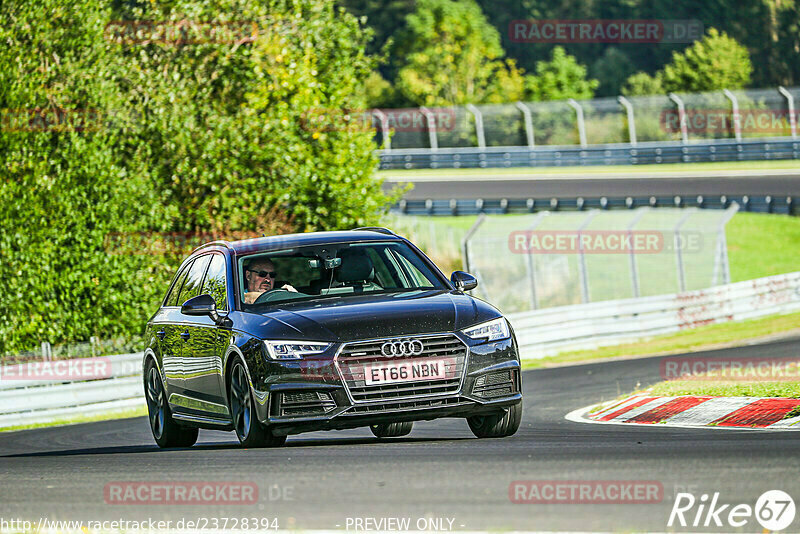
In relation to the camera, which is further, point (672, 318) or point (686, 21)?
point (686, 21)

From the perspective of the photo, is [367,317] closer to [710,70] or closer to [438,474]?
[438,474]

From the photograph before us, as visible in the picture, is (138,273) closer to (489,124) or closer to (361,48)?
(361,48)

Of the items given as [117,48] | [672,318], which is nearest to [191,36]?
[117,48]

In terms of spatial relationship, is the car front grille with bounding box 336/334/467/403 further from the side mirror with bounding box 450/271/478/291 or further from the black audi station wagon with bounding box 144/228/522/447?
the side mirror with bounding box 450/271/478/291

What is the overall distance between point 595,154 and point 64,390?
34260mm

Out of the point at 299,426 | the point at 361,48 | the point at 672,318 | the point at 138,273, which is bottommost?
the point at 672,318

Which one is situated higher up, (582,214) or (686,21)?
(686,21)

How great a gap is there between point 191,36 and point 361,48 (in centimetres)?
652

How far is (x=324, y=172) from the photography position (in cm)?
2756

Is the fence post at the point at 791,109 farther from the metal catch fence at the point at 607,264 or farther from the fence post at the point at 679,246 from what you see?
the fence post at the point at 679,246

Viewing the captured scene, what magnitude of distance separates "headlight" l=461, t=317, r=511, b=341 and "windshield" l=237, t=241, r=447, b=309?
90 cm

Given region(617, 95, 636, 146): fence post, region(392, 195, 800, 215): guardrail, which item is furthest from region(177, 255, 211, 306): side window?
region(617, 95, 636, 146): fence post

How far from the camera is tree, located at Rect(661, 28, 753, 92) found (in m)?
65.4

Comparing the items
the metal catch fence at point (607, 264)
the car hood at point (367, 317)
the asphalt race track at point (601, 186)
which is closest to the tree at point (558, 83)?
the asphalt race track at point (601, 186)
